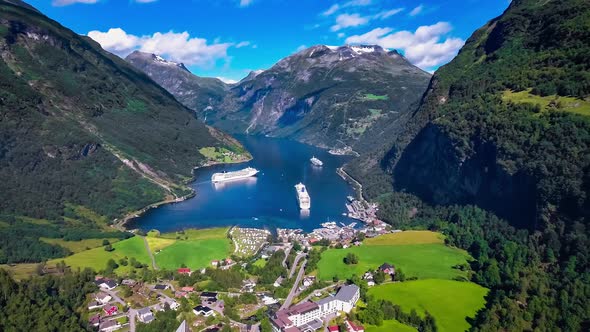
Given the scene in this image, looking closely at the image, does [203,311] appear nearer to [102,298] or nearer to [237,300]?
[237,300]

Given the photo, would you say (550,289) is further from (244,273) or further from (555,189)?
(244,273)

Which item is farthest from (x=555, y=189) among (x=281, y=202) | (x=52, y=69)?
(x=52, y=69)

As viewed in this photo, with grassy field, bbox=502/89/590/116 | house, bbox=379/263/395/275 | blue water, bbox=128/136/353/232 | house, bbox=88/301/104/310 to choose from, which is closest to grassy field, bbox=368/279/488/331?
house, bbox=379/263/395/275

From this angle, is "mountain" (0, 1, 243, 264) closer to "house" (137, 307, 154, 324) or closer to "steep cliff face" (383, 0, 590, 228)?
"house" (137, 307, 154, 324)

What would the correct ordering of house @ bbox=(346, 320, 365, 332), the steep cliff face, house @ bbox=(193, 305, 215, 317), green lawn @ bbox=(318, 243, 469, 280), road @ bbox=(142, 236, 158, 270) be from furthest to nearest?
road @ bbox=(142, 236, 158, 270) → the steep cliff face → green lawn @ bbox=(318, 243, 469, 280) → house @ bbox=(193, 305, 215, 317) → house @ bbox=(346, 320, 365, 332)

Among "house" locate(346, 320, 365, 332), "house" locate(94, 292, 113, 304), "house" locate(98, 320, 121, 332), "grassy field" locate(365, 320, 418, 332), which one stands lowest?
"grassy field" locate(365, 320, 418, 332)

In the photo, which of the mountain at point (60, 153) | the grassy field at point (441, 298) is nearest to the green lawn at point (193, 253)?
the mountain at point (60, 153)
